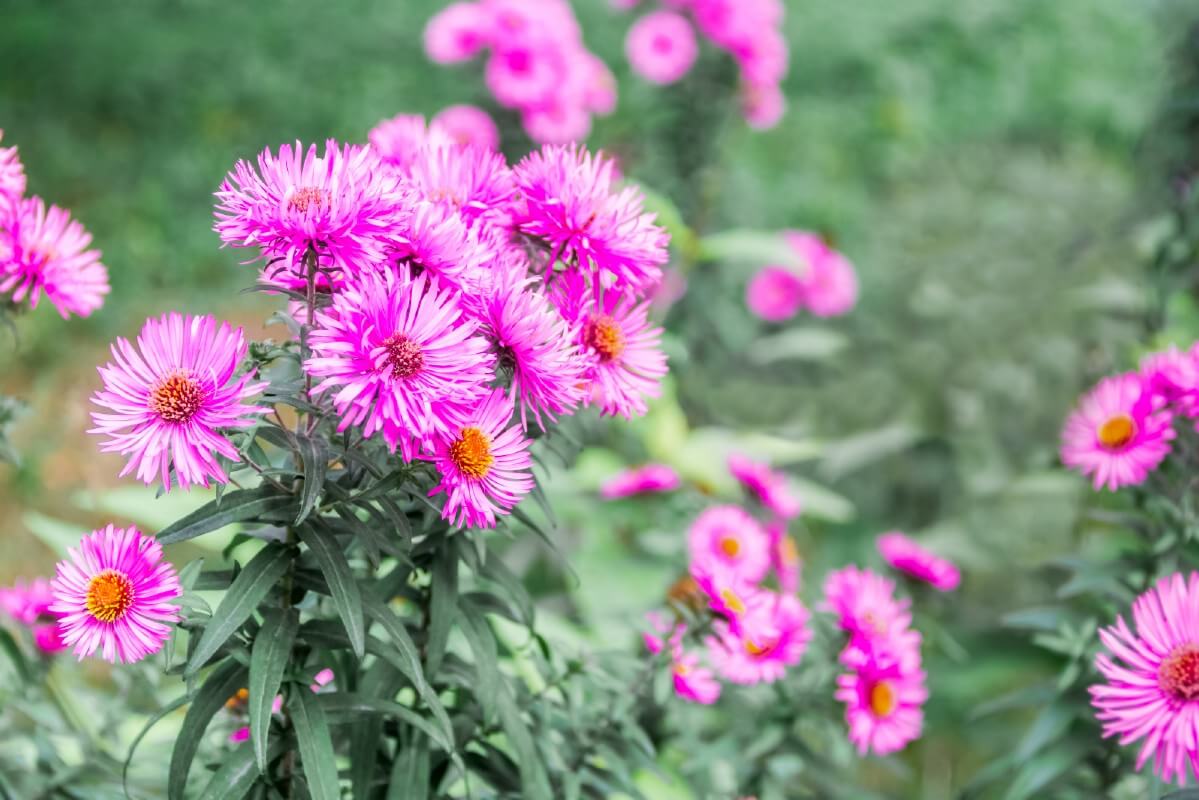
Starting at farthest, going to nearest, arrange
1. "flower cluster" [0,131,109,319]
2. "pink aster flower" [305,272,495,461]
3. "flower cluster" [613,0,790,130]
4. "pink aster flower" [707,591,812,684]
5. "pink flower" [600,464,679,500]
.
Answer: "flower cluster" [613,0,790,130] < "pink flower" [600,464,679,500] < "pink aster flower" [707,591,812,684] < "flower cluster" [0,131,109,319] < "pink aster flower" [305,272,495,461]

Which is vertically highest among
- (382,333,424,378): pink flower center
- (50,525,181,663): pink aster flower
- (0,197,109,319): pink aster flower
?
(0,197,109,319): pink aster flower

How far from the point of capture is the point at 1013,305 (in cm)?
270

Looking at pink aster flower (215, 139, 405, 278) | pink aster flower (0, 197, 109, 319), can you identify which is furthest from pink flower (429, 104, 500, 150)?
pink aster flower (215, 139, 405, 278)

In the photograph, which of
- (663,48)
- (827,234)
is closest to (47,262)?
(663,48)

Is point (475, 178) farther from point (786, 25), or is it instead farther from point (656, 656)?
point (786, 25)

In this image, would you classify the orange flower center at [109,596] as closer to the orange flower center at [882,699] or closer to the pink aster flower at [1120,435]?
the orange flower center at [882,699]

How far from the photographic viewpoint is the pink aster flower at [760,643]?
3.78ft

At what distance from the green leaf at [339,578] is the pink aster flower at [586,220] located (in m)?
0.28

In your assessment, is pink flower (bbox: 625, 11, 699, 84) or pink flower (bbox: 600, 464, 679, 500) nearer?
pink flower (bbox: 600, 464, 679, 500)

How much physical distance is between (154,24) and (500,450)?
3880 millimetres

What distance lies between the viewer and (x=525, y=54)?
217 centimetres

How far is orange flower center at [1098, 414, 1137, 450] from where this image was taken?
123 cm

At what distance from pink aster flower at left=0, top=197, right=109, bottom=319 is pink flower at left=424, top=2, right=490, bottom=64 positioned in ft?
3.90

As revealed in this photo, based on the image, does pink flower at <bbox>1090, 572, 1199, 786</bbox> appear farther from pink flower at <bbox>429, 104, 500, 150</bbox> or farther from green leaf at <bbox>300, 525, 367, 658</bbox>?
pink flower at <bbox>429, 104, 500, 150</bbox>
